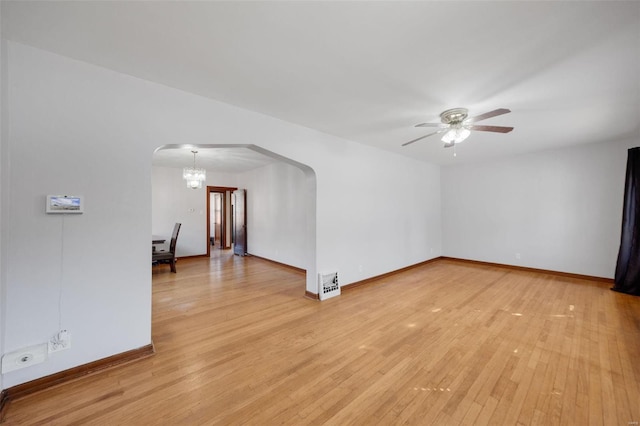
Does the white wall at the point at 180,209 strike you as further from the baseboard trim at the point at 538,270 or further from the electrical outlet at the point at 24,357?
the baseboard trim at the point at 538,270

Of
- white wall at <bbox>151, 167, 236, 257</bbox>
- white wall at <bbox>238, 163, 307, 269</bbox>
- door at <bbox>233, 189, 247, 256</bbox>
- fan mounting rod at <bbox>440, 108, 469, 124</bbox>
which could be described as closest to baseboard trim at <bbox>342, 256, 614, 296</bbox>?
white wall at <bbox>238, 163, 307, 269</bbox>

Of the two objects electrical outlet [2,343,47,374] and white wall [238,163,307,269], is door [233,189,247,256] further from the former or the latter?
electrical outlet [2,343,47,374]

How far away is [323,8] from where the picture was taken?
1.46 metres

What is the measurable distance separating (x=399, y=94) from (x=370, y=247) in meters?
2.86

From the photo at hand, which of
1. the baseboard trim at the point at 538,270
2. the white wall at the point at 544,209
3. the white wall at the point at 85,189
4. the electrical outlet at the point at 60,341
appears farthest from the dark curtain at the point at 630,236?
the electrical outlet at the point at 60,341

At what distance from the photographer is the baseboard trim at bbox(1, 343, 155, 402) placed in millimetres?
1754

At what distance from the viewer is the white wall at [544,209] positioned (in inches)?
174

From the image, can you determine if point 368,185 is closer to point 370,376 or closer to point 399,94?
point 399,94

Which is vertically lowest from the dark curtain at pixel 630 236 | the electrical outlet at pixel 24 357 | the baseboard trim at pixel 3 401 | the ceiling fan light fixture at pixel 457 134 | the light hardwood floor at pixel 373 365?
the light hardwood floor at pixel 373 365

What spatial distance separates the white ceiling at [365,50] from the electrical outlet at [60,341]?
7.42 feet

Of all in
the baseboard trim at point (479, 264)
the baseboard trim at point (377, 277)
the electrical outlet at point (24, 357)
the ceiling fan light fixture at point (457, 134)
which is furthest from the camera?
the baseboard trim at point (479, 264)

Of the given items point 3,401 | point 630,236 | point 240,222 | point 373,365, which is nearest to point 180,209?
point 240,222

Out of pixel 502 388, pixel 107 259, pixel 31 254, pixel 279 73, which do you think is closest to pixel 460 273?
pixel 502 388

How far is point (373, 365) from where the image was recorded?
2162 mm
